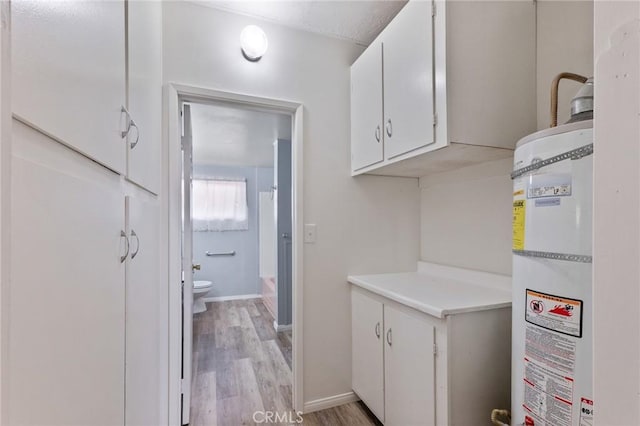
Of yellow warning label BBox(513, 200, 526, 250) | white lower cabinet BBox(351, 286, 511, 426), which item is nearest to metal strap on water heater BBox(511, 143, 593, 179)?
yellow warning label BBox(513, 200, 526, 250)

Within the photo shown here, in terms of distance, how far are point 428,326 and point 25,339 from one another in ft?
4.22

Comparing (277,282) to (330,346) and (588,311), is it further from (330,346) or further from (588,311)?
(588,311)

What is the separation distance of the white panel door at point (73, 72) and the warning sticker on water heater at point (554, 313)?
1298 millimetres

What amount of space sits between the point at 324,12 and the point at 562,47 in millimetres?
1238

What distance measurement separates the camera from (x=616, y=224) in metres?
0.29

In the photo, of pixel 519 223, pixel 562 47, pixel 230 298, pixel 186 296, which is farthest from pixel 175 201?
pixel 230 298

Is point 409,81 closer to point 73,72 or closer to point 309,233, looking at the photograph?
point 309,233

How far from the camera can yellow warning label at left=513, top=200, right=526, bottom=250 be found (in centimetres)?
103

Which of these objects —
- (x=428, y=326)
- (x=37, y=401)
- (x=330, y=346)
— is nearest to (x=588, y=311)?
(x=428, y=326)

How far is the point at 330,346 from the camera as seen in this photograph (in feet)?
6.34

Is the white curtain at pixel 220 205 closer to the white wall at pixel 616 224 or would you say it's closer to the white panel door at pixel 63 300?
the white panel door at pixel 63 300

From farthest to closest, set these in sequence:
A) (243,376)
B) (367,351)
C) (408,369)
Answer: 1. (243,376)
2. (367,351)
3. (408,369)

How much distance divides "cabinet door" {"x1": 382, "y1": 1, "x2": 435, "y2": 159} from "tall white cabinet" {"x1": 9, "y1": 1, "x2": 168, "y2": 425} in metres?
1.16

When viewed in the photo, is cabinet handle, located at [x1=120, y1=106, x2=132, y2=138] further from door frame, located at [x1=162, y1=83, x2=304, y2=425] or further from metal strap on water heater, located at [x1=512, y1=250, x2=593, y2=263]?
metal strap on water heater, located at [x1=512, y1=250, x2=593, y2=263]
